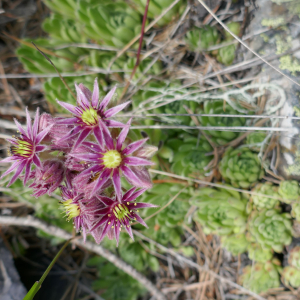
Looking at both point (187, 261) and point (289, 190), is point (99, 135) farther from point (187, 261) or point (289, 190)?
point (187, 261)

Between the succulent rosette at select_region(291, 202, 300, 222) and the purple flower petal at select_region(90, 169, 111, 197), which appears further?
the succulent rosette at select_region(291, 202, 300, 222)

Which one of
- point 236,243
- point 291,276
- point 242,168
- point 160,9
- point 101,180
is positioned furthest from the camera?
point 160,9

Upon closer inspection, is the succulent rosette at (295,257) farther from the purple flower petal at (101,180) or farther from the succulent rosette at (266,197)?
the purple flower petal at (101,180)

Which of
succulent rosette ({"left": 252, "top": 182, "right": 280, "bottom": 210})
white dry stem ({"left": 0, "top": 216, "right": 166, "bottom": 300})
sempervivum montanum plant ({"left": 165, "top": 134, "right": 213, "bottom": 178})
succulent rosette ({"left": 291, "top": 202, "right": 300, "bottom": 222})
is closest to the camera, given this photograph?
succulent rosette ({"left": 291, "top": 202, "right": 300, "bottom": 222})

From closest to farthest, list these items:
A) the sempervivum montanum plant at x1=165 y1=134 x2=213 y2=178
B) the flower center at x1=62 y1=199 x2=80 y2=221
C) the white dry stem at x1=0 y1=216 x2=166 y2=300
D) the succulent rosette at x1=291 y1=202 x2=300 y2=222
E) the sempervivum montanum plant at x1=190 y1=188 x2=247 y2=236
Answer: the flower center at x1=62 y1=199 x2=80 y2=221, the succulent rosette at x1=291 y1=202 x2=300 y2=222, the sempervivum montanum plant at x1=190 y1=188 x2=247 y2=236, the sempervivum montanum plant at x1=165 y1=134 x2=213 y2=178, the white dry stem at x1=0 y1=216 x2=166 y2=300

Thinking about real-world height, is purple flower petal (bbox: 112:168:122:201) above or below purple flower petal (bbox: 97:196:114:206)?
above

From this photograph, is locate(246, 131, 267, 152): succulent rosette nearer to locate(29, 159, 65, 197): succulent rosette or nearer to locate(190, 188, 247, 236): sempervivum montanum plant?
locate(190, 188, 247, 236): sempervivum montanum plant

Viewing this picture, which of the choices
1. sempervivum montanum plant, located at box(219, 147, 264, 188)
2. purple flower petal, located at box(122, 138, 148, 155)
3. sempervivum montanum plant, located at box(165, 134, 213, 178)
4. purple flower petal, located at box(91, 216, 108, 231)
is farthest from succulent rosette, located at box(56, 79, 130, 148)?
sempervivum montanum plant, located at box(219, 147, 264, 188)

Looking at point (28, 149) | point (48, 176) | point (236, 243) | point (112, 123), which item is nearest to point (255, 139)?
point (236, 243)
